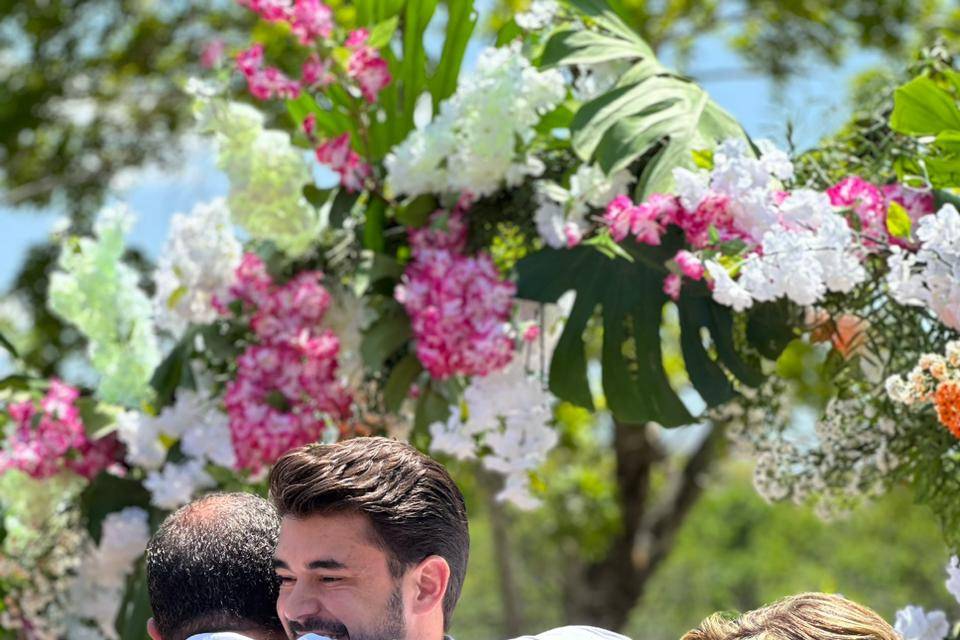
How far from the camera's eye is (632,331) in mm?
2682

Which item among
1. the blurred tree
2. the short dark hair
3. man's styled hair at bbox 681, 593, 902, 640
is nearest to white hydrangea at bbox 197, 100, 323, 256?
the short dark hair

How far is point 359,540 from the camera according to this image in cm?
152

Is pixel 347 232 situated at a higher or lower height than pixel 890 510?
higher

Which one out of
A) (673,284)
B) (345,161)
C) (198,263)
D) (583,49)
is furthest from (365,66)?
(673,284)

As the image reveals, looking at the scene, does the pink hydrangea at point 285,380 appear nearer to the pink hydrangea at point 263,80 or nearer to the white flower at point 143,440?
the white flower at point 143,440

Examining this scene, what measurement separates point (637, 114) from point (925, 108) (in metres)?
0.56

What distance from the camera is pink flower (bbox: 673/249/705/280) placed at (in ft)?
7.42

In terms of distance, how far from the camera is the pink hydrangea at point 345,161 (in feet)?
9.60

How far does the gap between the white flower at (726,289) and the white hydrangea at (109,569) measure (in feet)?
5.62

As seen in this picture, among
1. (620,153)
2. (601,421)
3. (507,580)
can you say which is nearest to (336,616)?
(620,153)

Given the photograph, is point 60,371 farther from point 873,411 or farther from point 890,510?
point 890,510

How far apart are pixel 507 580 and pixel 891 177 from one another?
22.0 feet

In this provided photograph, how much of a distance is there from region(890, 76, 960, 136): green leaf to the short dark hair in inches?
45.0

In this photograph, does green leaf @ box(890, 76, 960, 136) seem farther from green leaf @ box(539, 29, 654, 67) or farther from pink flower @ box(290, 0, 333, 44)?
pink flower @ box(290, 0, 333, 44)
